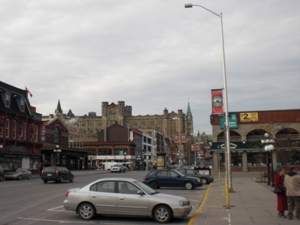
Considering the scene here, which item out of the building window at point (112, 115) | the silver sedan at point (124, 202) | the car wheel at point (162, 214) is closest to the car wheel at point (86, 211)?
the silver sedan at point (124, 202)

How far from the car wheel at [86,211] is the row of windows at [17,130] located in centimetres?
3910

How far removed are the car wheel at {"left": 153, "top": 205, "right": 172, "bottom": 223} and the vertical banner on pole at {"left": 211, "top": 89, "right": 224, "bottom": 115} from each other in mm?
9781

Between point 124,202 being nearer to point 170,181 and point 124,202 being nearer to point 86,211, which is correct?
point 86,211

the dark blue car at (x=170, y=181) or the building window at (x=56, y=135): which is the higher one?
the building window at (x=56, y=135)

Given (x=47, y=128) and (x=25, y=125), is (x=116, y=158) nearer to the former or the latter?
(x=47, y=128)

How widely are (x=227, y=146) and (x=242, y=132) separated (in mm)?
42085

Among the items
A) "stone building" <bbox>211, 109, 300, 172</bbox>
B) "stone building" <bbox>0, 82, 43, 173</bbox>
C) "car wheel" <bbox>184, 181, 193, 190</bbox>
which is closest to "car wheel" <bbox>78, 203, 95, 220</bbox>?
"car wheel" <bbox>184, 181, 193, 190</bbox>

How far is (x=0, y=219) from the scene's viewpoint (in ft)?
42.4

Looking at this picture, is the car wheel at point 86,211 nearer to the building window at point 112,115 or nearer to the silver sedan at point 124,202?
the silver sedan at point 124,202

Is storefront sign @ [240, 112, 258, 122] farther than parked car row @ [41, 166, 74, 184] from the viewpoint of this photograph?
Yes

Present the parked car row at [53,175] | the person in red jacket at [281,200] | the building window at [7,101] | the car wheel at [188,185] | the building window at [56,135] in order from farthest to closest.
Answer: the building window at [56,135]
the building window at [7,101]
the parked car row at [53,175]
the car wheel at [188,185]
the person in red jacket at [281,200]

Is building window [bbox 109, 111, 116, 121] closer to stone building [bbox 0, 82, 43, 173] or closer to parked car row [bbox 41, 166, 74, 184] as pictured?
stone building [bbox 0, 82, 43, 173]

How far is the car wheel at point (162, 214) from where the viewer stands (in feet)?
39.7

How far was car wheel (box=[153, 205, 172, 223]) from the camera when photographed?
1209 centimetres
